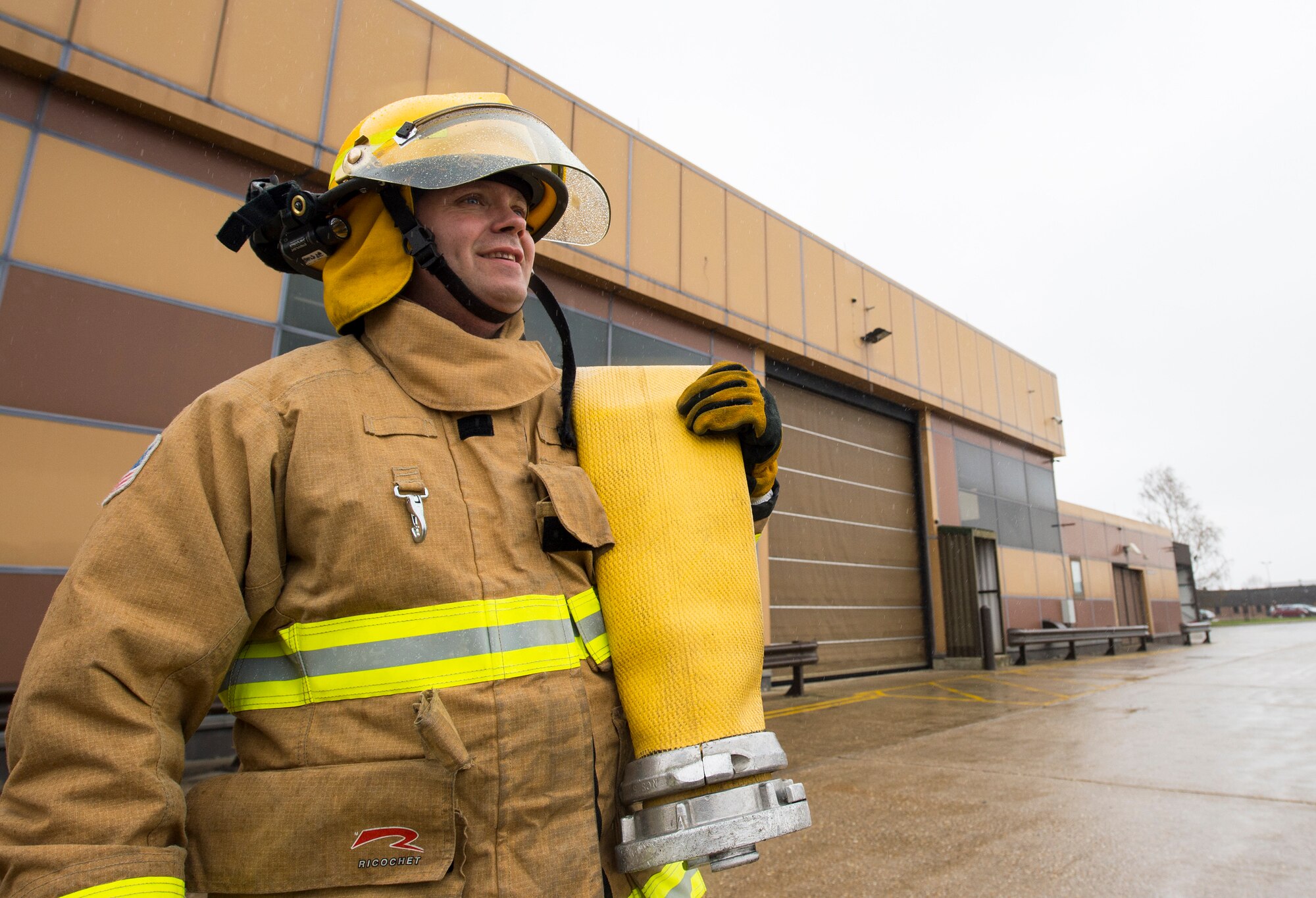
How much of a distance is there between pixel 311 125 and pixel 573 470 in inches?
251

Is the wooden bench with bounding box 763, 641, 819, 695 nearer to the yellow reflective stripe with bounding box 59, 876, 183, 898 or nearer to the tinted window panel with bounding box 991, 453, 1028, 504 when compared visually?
the yellow reflective stripe with bounding box 59, 876, 183, 898

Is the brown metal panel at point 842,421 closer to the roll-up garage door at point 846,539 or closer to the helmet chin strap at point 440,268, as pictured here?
the roll-up garage door at point 846,539

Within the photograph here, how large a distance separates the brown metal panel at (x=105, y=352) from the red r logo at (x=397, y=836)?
5.42 meters

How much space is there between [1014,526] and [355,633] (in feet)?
57.8

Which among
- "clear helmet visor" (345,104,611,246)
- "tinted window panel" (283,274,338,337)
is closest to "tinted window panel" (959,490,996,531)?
"tinted window panel" (283,274,338,337)

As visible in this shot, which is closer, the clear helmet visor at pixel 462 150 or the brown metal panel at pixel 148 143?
the clear helmet visor at pixel 462 150

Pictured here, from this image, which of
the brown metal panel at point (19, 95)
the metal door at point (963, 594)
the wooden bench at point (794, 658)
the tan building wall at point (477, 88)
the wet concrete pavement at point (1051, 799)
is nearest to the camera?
the wet concrete pavement at point (1051, 799)

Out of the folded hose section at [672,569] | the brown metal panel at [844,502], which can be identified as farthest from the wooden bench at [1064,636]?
the folded hose section at [672,569]

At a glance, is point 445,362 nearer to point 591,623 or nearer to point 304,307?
point 591,623

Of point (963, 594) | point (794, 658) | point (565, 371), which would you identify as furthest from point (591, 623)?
point (963, 594)

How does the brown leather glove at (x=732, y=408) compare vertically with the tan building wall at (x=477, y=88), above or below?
below

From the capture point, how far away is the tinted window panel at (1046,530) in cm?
1741

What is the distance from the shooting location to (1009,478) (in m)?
16.9

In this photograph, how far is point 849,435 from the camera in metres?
12.9
